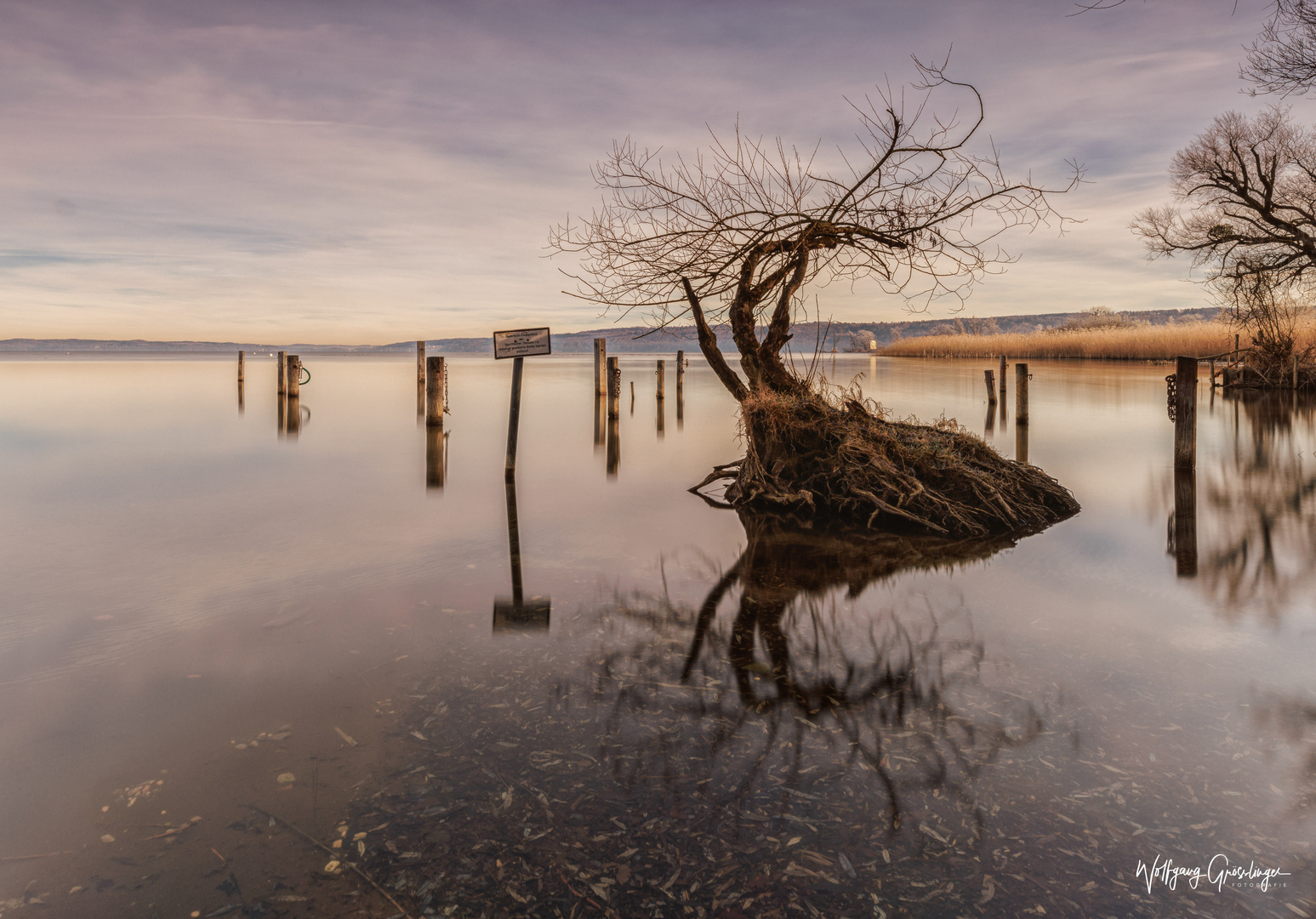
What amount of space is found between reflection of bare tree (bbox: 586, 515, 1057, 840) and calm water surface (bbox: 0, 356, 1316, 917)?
2 centimetres

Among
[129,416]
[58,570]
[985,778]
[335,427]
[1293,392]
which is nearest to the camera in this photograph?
[985,778]

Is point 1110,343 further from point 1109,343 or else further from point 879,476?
point 879,476

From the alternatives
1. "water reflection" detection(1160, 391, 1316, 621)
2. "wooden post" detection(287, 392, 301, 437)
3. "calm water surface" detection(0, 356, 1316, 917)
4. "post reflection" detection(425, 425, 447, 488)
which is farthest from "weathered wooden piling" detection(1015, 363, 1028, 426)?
"wooden post" detection(287, 392, 301, 437)

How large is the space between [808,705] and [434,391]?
1526 cm

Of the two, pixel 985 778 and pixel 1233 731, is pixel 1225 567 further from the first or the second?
pixel 985 778

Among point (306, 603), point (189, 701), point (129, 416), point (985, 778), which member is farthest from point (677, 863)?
point (129, 416)

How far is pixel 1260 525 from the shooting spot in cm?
922

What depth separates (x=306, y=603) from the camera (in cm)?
610

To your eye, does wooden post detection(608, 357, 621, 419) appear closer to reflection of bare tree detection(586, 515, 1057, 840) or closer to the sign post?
the sign post

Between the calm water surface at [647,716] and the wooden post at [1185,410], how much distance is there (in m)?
2.11

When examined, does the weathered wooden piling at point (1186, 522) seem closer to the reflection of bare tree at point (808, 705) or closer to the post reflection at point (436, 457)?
the reflection of bare tree at point (808, 705)

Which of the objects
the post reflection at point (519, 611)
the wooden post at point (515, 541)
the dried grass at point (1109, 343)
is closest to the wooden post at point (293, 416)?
the wooden post at point (515, 541)

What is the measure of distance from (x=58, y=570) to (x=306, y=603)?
291cm

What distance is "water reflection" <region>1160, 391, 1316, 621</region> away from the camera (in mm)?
6707
